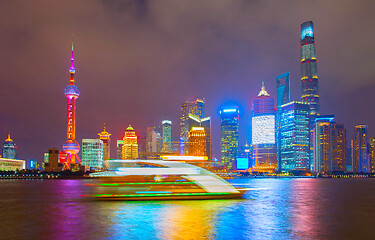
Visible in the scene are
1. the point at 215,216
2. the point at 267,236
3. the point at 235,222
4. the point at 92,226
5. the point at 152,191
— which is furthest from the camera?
the point at 152,191

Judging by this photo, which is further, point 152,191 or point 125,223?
point 152,191

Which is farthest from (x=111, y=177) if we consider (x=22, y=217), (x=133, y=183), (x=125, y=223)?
(x=125, y=223)

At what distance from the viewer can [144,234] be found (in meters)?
16.6

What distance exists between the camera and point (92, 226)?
18.9 meters

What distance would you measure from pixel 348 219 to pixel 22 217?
20938mm

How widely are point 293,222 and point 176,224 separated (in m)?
6.87

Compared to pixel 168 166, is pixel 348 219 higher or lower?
lower

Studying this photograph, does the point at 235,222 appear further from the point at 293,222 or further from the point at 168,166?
the point at 168,166

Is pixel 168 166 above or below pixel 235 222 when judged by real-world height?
above

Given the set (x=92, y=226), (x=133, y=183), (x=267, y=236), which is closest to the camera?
(x=267, y=236)

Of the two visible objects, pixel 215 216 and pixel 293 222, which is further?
pixel 215 216

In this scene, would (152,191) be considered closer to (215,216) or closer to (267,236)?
(215,216)

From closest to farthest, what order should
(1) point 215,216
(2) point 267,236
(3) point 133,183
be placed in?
1. (2) point 267,236
2. (1) point 215,216
3. (3) point 133,183

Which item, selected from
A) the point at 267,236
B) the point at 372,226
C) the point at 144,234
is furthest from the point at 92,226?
the point at 372,226
